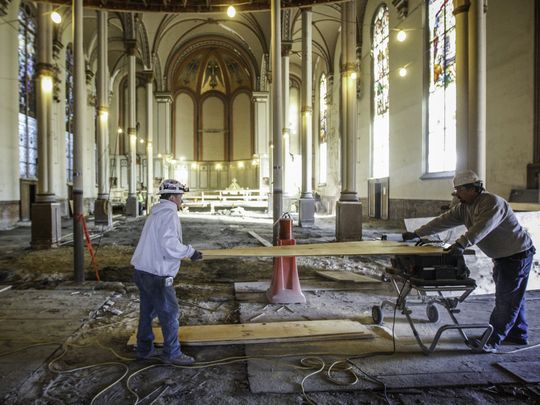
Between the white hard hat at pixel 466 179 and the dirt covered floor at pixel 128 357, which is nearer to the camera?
the dirt covered floor at pixel 128 357

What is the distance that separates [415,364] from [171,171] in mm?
29438

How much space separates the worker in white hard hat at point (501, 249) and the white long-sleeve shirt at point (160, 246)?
8.24 feet

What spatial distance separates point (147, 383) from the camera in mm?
3096

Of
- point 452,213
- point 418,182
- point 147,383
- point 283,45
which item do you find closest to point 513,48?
point 418,182

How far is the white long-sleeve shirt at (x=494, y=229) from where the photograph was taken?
365 cm

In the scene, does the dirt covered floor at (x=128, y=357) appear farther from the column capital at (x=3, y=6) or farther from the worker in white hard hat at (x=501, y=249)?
the column capital at (x=3, y=6)

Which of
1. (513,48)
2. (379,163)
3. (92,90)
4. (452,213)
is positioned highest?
(92,90)

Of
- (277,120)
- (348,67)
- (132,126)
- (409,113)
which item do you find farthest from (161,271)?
(132,126)

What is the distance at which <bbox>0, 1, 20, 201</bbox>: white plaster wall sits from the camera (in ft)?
47.2

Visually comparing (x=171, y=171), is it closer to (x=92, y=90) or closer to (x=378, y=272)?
(x=92, y=90)

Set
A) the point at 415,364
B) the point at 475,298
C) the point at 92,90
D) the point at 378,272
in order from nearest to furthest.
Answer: the point at 415,364 → the point at 475,298 → the point at 378,272 → the point at 92,90

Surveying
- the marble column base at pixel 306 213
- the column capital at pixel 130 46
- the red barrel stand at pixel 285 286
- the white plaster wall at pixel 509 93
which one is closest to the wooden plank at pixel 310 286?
the red barrel stand at pixel 285 286

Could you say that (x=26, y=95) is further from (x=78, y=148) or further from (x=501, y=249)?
(x=501, y=249)

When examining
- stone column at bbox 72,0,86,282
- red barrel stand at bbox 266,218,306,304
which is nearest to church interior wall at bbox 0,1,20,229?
stone column at bbox 72,0,86,282
